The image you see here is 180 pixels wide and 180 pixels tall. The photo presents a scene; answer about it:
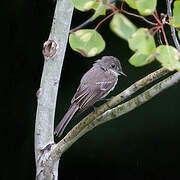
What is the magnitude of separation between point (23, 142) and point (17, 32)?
3.76ft

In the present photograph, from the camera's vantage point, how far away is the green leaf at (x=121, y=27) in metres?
1.22

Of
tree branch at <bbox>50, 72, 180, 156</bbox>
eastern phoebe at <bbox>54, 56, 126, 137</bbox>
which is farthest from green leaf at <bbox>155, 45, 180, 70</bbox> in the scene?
eastern phoebe at <bbox>54, 56, 126, 137</bbox>

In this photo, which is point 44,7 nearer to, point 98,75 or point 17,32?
point 17,32

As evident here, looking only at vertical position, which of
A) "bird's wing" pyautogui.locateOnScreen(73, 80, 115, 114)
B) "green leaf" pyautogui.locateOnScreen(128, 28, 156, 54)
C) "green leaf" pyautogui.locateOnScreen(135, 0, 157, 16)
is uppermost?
"bird's wing" pyautogui.locateOnScreen(73, 80, 115, 114)

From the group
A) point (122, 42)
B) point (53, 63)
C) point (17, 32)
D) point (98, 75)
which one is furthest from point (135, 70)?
point (53, 63)

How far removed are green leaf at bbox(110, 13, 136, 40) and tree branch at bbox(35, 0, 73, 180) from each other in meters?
1.55

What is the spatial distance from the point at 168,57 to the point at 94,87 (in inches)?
80.2

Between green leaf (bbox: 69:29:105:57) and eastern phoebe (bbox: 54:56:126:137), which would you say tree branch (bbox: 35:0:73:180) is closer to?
eastern phoebe (bbox: 54:56:126:137)

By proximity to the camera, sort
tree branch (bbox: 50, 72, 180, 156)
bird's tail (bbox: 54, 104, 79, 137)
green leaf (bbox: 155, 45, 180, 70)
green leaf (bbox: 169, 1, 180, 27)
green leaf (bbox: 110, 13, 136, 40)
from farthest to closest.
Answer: bird's tail (bbox: 54, 104, 79, 137), tree branch (bbox: 50, 72, 180, 156), green leaf (bbox: 169, 1, 180, 27), green leaf (bbox: 155, 45, 180, 70), green leaf (bbox: 110, 13, 136, 40)

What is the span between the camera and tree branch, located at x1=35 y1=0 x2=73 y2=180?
2.80 metres

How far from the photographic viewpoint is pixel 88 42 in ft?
4.68

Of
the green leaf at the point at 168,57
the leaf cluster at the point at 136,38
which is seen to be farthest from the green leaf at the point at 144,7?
the green leaf at the point at 168,57

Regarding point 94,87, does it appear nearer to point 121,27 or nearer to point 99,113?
point 99,113

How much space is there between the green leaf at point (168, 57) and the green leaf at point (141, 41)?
0.22ft
